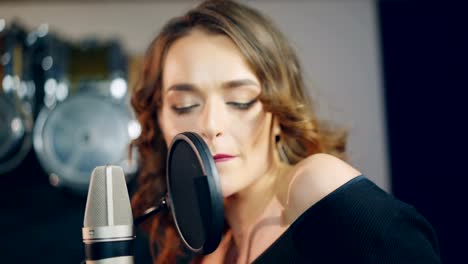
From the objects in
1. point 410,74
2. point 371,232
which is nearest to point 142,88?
point 371,232

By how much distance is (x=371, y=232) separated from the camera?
0.86 meters

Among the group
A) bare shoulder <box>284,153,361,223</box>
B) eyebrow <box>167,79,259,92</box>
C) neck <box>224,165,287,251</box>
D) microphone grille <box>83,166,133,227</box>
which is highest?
eyebrow <box>167,79,259,92</box>

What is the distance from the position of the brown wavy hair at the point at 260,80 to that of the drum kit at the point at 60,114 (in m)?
1.12

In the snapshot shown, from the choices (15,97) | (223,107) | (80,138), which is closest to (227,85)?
(223,107)

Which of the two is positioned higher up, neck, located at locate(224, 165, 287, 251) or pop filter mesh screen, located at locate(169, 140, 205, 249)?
pop filter mesh screen, located at locate(169, 140, 205, 249)

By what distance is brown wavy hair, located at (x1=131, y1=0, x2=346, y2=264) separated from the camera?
122cm

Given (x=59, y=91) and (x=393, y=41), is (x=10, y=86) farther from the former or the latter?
(x=393, y=41)

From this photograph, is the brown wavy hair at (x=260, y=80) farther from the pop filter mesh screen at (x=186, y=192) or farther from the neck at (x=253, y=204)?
the pop filter mesh screen at (x=186, y=192)

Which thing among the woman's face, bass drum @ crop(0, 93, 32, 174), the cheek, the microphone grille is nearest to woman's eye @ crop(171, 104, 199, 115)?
the woman's face

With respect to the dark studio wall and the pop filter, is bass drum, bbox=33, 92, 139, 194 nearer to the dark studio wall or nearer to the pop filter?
the dark studio wall

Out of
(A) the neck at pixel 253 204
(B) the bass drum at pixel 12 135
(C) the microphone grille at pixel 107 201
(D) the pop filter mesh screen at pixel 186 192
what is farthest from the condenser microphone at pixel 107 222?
(B) the bass drum at pixel 12 135

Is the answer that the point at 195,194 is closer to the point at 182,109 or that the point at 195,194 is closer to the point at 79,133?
the point at 182,109

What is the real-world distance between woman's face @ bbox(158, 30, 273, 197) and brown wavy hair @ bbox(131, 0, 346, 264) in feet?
0.12

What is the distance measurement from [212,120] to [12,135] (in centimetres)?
195
